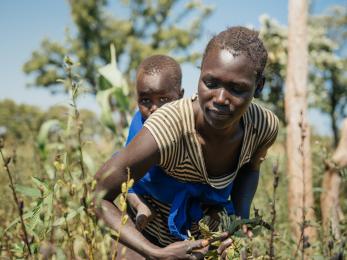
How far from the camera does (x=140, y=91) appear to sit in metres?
2.36

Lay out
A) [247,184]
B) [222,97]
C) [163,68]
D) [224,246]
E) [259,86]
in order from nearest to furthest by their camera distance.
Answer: [224,246]
[222,97]
[259,86]
[247,184]
[163,68]

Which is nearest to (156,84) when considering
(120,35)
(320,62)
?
(320,62)

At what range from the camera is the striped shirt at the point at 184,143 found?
1483 mm

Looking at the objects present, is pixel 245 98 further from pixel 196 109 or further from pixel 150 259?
pixel 150 259

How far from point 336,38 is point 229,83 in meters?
22.1

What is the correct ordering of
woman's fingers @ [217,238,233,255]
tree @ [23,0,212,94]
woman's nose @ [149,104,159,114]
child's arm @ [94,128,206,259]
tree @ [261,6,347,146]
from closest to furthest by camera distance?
woman's fingers @ [217,238,233,255] < child's arm @ [94,128,206,259] < woman's nose @ [149,104,159,114] < tree @ [261,6,347,146] < tree @ [23,0,212,94]

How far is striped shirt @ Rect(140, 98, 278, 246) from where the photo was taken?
1483 mm

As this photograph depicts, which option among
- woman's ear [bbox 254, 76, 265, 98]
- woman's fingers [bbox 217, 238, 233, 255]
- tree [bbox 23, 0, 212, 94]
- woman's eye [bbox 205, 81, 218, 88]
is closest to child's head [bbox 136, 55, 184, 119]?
woman's ear [bbox 254, 76, 265, 98]

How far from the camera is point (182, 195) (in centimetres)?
167

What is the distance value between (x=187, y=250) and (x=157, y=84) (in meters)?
1.19

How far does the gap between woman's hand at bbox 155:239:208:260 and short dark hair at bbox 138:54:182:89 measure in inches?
47.6

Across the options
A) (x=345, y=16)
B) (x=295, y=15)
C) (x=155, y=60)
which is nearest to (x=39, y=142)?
(x=155, y=60)

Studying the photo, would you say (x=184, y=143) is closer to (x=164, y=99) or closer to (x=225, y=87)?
(x=225, y=87)

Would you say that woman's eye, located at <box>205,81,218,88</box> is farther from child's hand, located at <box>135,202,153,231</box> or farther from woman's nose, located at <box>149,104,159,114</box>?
woman's nose, located at <box>149,104,159,114</box>
